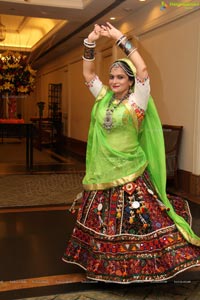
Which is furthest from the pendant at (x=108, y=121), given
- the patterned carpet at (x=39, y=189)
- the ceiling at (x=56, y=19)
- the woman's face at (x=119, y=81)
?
the ceiling at (x=56, y=19)

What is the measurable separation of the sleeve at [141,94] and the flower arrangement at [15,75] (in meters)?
4.60

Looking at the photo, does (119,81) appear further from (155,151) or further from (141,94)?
(155,151)

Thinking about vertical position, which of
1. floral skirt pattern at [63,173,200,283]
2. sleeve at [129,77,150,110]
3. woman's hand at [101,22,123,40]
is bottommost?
floral skirt pattern at [63,173,200,283]

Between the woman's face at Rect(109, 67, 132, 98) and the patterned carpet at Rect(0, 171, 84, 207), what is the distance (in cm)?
233

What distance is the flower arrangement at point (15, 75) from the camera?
250 inches

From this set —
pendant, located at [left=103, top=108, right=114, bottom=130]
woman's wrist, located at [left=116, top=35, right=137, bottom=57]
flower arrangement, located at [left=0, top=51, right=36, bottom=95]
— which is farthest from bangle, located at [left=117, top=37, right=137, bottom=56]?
flower arrangement, located at [left=0, top=51, right=36, bottom=95]

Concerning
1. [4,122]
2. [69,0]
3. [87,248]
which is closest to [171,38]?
[69,0]

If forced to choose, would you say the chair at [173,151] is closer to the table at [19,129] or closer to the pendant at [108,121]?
the table at [19,129]

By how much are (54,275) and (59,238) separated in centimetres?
71

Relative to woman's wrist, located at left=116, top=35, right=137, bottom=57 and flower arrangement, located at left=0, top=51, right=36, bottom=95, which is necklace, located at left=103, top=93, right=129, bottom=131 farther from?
flower arrangement, located at left=0, top=51, right=36, bottom=95

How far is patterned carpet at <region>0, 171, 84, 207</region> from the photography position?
4312mm

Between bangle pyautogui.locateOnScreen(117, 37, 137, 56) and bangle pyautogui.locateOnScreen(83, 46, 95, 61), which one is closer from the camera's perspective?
bangle pyautogui.locateOnScreen(117, 37, 137, 56)

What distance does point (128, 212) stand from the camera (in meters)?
2.12

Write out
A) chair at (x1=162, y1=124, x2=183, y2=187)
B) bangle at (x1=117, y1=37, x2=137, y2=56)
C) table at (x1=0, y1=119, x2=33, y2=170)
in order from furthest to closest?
table at (x1=0, y1=119, x2=33, y2=170), chair at (x1=162, y1=124, x2=183, y2=187), bangle at (x1=117, y1=37, x2=137, y2=56)
